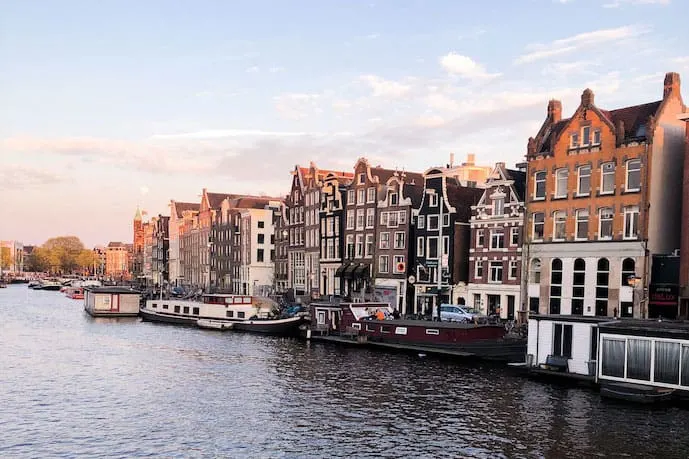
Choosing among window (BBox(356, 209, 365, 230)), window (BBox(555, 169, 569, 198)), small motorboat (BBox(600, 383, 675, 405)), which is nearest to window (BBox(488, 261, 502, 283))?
window (BBox(555, 169, 569, 198))

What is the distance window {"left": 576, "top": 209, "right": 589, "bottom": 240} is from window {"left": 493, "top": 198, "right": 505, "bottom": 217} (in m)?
10.0

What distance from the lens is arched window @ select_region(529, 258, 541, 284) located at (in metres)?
66.2

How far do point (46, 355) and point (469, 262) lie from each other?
141 feet

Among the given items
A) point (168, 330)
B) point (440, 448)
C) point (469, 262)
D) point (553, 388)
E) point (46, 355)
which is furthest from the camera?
point (168, 330)

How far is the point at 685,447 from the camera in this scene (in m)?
29.4

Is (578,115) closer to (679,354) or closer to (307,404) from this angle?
(679,354)

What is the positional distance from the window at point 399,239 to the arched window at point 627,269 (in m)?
30.3

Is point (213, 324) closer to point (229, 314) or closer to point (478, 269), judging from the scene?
point (229, 314)

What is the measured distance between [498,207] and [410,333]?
20486 millimetres

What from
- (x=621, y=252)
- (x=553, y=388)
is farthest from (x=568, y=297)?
(x=553, y=388)

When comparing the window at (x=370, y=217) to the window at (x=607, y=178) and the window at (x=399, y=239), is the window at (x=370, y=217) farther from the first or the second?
the window at (x=607, y=178)

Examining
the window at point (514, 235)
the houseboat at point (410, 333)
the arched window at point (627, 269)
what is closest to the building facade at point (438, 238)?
the window at point (514, 235)

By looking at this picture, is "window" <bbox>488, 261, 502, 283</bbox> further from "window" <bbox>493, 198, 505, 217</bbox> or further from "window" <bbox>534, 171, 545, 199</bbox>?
"window" <bbox>534, 171, 545, 199</bbox>

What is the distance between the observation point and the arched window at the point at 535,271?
217 feet
